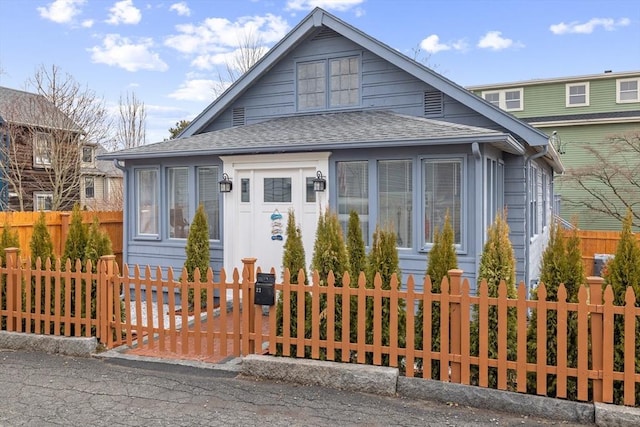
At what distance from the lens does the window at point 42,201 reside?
886 inches

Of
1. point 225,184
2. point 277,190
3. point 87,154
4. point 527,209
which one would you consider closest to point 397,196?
point 277,190

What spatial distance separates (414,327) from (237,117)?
7359 millimetres

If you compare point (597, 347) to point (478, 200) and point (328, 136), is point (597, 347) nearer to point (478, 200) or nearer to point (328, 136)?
point (478, 200)

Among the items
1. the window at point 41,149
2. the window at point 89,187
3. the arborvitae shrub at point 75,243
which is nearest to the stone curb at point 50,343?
the arborvitae shrub at point 75,243

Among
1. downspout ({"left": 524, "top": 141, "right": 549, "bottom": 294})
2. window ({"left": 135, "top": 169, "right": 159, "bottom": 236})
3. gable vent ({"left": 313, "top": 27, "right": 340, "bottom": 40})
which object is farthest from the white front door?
downspout ({"left": 524, "top": 141, "right": 549, "bottom": 294})

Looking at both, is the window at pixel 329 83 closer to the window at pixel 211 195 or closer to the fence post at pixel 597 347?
the window at pixel 211 195

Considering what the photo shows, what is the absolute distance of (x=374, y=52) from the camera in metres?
9.09

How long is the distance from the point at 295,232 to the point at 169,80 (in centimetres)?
2325

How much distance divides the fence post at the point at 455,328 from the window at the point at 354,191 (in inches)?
144

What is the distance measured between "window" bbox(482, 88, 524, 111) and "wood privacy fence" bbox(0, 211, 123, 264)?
→ 18.4m

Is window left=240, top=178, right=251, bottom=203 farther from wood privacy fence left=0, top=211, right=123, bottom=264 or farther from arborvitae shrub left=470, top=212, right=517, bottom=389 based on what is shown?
arborvitae shrub left=470, top=212, right=517, bottom=389

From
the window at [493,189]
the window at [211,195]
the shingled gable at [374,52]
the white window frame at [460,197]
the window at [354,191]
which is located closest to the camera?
the white window frame at [460,197]

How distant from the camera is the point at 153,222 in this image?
32.0 feet

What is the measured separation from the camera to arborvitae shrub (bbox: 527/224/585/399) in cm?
414
